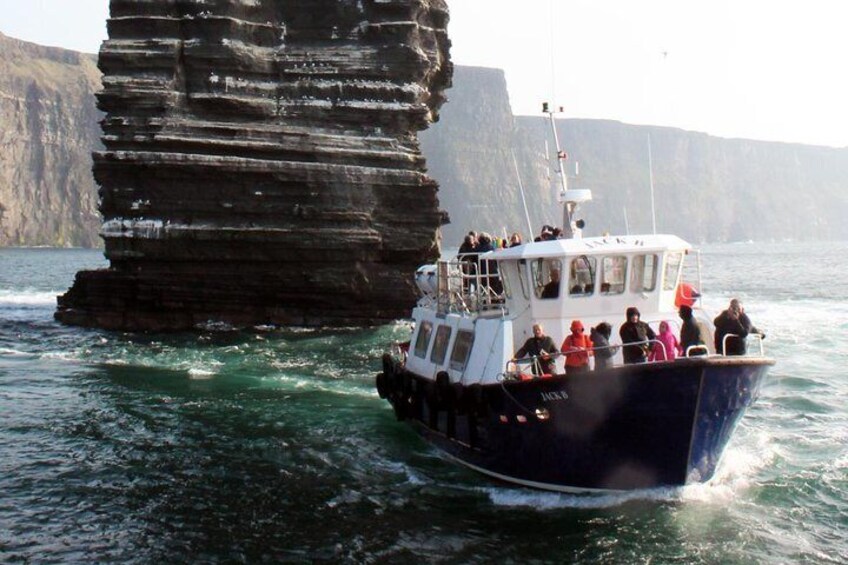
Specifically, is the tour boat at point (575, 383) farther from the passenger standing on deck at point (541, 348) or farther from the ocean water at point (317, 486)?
the ocean water at point (317, 486)

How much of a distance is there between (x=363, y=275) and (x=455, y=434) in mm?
19998

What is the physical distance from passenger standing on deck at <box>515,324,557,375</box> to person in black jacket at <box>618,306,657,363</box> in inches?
46.0

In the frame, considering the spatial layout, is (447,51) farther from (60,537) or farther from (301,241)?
(60,537)

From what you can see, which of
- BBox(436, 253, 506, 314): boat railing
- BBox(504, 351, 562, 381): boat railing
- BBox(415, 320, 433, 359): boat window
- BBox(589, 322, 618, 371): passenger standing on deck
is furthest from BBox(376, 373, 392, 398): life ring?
BBox(589, 322, 618, 371): passenger standing on deck

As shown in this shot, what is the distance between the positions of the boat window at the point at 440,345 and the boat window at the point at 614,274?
11.9 feet

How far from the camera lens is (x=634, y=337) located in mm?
15508

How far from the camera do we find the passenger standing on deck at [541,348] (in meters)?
15.9

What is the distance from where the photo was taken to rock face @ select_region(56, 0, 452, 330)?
36062 millimetres

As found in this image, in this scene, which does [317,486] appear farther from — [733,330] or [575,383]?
[733,330]

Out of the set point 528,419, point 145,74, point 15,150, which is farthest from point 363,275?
point 15,150

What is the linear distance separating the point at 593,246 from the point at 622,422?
10.9ft

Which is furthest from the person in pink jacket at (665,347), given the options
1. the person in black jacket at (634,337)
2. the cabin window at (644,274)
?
the cabin window at (644,274)

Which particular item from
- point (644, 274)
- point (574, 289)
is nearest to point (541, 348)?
point (574, 289)

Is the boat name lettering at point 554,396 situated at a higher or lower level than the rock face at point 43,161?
lower
